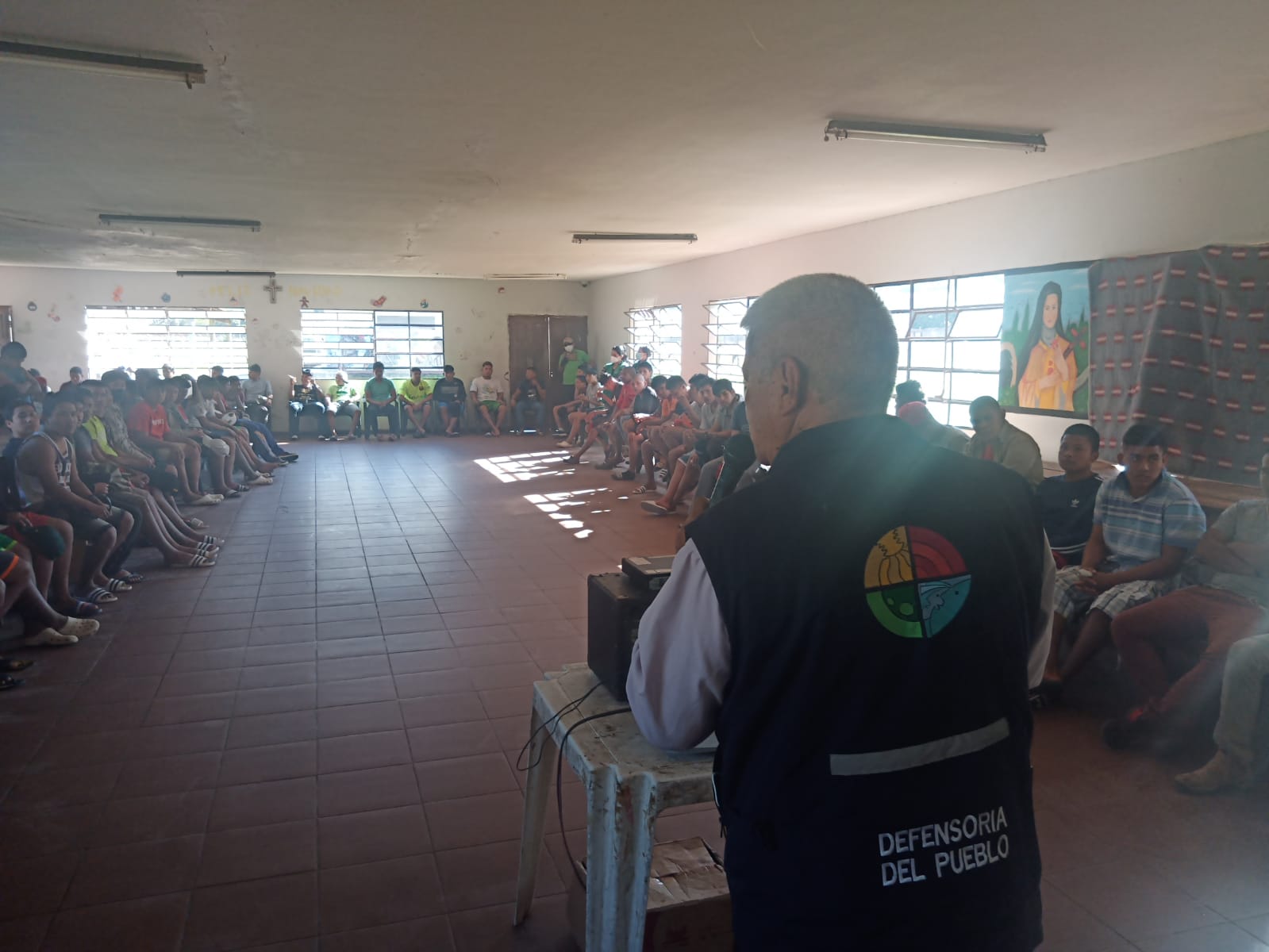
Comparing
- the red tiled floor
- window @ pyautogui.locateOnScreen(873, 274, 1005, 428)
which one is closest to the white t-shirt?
window @ pyautogui.locateOnScreen(873, 274, 1005, 428)

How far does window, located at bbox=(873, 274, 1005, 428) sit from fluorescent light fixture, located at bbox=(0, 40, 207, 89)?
4.89 m

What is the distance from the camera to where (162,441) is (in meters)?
7.77

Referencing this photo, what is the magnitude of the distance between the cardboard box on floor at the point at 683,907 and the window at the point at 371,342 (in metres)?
14.2

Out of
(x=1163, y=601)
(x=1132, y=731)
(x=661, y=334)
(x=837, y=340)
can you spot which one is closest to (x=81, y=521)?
(x=837, y=340)

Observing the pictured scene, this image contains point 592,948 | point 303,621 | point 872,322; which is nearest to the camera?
point 872,322

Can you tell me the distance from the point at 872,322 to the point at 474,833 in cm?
215

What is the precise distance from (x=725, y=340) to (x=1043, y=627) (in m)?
9.89

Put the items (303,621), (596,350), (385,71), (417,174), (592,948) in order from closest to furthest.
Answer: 1. (592,948)
2. (385,71)
3. (303,621)
4. (417,174)
5. (596,350)

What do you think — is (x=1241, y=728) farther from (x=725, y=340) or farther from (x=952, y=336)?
(x=725, y=340)

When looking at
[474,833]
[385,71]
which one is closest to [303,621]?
[474,833]

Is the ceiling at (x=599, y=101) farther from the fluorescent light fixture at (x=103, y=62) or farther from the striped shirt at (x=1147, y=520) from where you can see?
the striped shirt at (x=1147, y=520)

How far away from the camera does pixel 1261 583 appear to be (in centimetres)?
332

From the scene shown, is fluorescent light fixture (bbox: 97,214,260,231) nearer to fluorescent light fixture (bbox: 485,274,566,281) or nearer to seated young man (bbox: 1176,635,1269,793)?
fluorescent light fixture (bbox: 485,274,566,281)

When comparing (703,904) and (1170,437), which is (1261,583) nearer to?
(1170,437)
